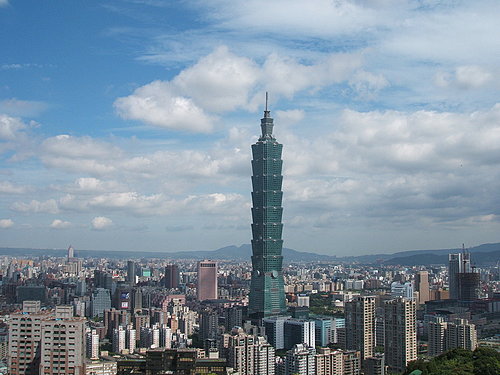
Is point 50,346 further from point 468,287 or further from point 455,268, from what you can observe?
point 455,268

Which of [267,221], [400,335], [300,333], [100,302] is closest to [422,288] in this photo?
A: [267,221]

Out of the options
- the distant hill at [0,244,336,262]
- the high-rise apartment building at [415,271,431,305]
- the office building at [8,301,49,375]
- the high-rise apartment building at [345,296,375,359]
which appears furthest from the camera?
the distant hill at [0,244,336,262]

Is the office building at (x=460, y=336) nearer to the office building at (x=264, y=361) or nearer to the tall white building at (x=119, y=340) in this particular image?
the office building at (x=264, y=361)

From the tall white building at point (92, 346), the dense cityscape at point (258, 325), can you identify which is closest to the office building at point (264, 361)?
the dense cityscape at point (258, 325)

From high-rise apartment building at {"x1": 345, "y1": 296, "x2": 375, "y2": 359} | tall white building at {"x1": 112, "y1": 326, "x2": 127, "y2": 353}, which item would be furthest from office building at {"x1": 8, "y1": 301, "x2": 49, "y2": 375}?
tall white building at {"x1": 112, "y1": 326, "x2": 127, "y2": 353}

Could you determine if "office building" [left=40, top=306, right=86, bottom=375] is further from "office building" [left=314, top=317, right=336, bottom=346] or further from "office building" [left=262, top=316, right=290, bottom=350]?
"office building" [left=262, top=316, right=290, bottom=350]

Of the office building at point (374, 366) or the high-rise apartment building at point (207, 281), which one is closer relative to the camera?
the office building at point (374, 366)
